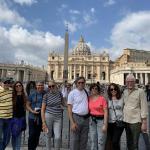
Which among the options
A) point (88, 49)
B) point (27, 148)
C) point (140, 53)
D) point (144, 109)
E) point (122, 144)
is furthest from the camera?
point (88, 49)

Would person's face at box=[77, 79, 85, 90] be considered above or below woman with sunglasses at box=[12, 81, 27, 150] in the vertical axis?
above

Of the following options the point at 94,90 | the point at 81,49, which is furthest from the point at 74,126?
the point at 81,49

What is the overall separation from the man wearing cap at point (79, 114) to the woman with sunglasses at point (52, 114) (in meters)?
0.35

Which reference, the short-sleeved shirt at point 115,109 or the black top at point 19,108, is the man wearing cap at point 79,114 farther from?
the black top at point 19,108

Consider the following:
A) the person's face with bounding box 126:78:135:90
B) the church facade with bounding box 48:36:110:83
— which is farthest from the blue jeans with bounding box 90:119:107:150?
the church facade with bounding box 48:36:110:83

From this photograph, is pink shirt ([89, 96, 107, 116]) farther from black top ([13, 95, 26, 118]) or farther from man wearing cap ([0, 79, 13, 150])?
man wearing cap ([0, 79, 13, 150])

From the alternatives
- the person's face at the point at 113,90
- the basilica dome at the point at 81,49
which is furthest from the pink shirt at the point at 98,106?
the basilica dome at the point at 81,49

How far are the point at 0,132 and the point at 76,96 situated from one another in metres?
1.86

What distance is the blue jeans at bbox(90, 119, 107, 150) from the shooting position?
6.55 metres

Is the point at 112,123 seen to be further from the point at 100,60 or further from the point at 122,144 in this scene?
the point at 100,60

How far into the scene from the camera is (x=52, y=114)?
22.7 feet

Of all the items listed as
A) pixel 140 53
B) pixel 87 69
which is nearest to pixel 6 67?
pixel 87 69

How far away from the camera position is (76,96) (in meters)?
6.71

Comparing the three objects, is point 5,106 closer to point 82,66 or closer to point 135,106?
point 135,106
